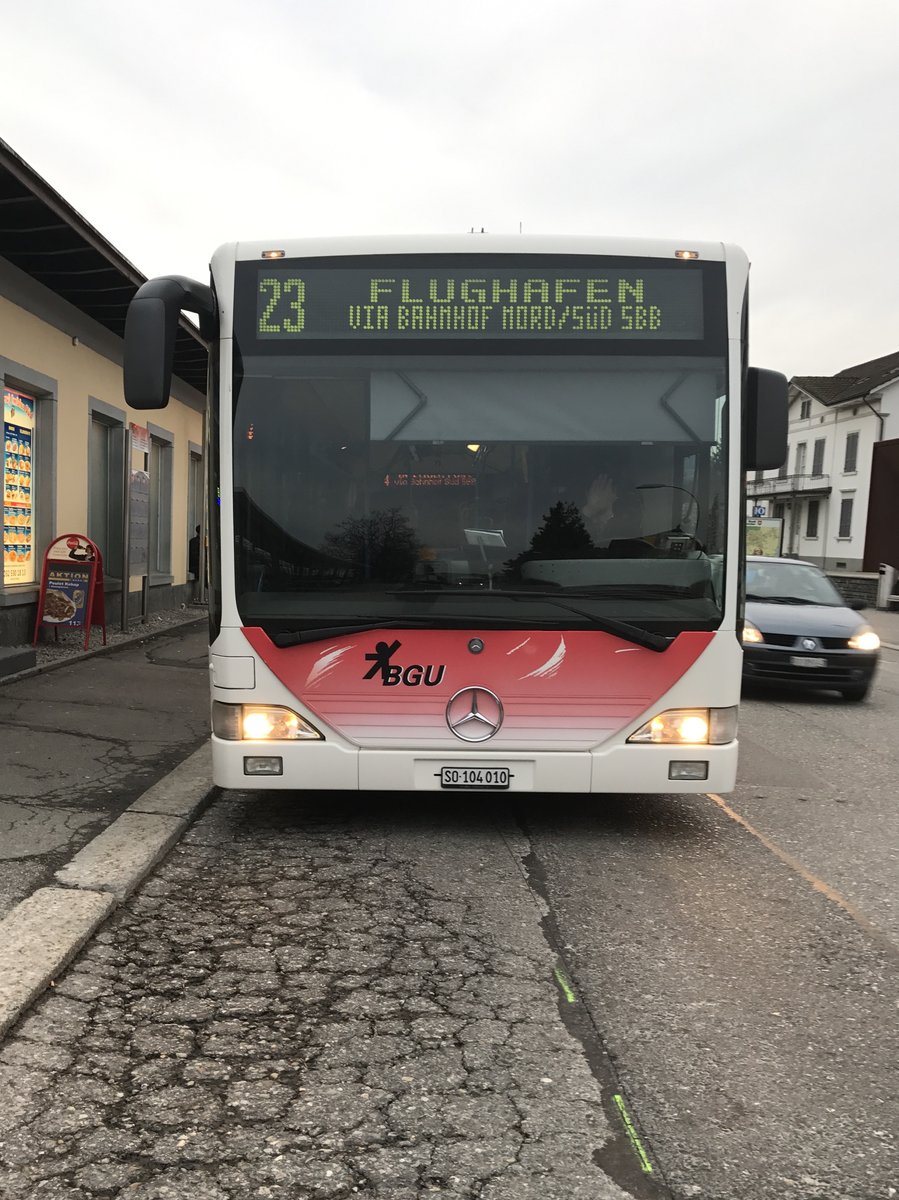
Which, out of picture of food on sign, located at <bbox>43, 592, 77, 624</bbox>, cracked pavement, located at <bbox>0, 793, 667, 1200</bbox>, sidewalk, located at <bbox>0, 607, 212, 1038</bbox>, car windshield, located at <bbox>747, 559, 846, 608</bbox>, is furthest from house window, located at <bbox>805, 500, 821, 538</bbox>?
cracked pavement, located at <bbox>0, 793, 667, 1200</bbox>

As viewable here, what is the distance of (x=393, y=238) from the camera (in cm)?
503

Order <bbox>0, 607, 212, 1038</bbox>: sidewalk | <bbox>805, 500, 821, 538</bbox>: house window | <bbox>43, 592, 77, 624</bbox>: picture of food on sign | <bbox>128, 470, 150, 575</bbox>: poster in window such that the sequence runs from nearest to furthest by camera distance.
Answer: <bbox>0, 607, 212, 1038</bbox>: sidewalk
<bbox>43, 592, 77, 624</bbox>: picture of food on sign
<bbox>128, 470, 150, 575</bbox>: poster in window
<bbox>805, 500, 821, 538</bbox>: house window

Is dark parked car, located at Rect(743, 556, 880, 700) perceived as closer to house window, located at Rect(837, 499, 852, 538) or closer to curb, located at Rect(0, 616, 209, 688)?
curb, located at Rect(0, 616, 209, 688)

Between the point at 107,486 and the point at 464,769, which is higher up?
the point at 107,486

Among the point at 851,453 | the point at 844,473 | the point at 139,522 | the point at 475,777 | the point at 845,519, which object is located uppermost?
the point at 851,453

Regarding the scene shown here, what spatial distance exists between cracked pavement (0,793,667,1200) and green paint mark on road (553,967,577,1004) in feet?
0.09

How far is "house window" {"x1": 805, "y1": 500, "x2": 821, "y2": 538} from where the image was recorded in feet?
178

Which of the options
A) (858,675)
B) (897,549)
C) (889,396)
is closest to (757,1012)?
(858,675)

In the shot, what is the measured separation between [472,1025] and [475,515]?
2464mm

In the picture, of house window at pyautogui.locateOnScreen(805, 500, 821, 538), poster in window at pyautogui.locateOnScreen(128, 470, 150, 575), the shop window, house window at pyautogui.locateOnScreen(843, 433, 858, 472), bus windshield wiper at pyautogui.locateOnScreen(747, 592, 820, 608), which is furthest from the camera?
house window at pyautogui.locateOnScreen(805, 500, 821, 538)

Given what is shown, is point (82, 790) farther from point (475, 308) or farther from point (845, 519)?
point (845, 519)

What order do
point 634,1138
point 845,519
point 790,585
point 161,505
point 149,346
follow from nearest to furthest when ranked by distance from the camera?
point 634,1138 → point 149,346 → point 790,585 → point 161,505 → point 845,519

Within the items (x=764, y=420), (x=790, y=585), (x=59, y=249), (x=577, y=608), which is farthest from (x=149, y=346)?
(x=790, y=585)

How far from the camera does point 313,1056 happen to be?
293 centimetres
